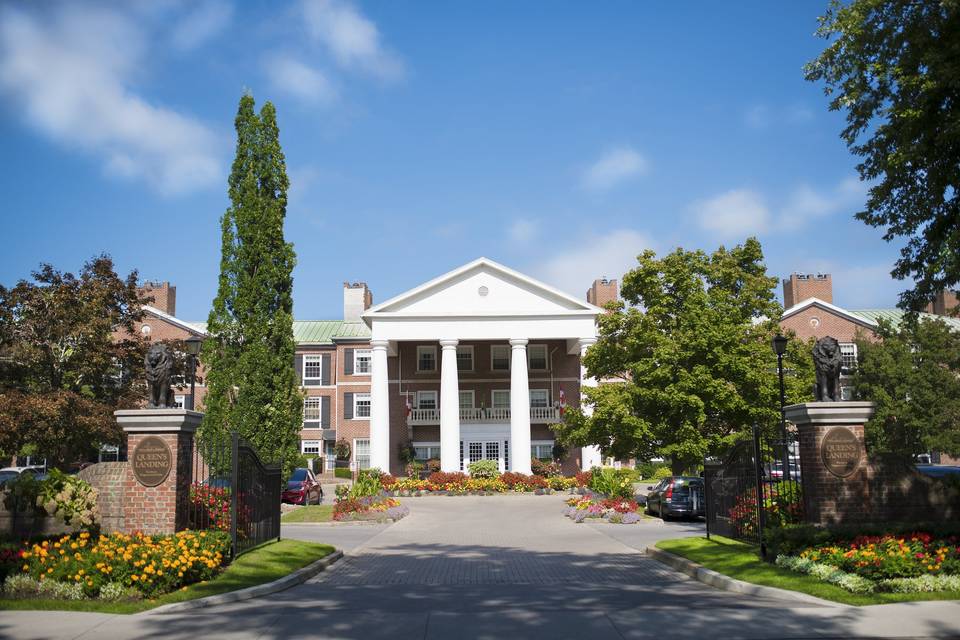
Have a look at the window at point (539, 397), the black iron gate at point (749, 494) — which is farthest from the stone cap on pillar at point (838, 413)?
the window at point (539, 397)

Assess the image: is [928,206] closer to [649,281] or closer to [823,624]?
[823,624]

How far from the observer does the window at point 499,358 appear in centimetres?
5288

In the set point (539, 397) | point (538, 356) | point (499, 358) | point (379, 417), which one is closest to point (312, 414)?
point (379, 417)

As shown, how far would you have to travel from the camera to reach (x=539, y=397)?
52.4 meters

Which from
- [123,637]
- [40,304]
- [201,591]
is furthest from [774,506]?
[40,304]

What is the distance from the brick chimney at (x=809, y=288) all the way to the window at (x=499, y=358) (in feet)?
79.2

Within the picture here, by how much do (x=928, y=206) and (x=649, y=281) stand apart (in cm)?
1643

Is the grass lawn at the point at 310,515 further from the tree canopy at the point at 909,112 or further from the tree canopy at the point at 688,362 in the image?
the tree canopy at the point at 909,112

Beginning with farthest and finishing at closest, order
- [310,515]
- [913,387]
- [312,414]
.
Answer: [312,414]
[913,387]
[310,515]

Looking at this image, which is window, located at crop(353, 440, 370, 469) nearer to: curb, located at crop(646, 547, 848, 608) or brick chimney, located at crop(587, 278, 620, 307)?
brick chimney, located at crop(587, 278, 620, 307)

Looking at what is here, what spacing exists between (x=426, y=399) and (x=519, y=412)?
372 inches

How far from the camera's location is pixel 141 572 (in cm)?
1098

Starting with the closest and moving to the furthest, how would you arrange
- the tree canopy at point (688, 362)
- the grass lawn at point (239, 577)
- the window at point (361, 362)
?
1. the grass lawn at point (239, 577)
2. the tree canopy at point (688, 362)
3. the window at point (361, 362)

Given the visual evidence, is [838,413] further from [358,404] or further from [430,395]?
[358,404]
